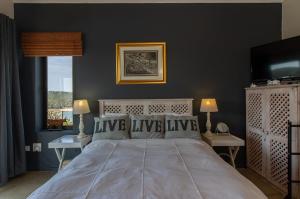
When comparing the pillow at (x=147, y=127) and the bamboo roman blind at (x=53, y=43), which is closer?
the pillow at (x=147, y=127)

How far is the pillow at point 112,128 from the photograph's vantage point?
3346 mm

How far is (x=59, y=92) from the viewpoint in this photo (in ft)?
13.7

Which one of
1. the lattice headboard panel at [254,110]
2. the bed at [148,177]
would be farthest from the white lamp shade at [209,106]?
the bed at [148,177]

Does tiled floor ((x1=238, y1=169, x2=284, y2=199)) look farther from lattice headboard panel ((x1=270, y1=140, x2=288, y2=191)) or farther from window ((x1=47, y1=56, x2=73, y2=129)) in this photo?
window ((x1=47, y1=56, x2=73, y2=129))

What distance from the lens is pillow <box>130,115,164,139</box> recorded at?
11.1 ft

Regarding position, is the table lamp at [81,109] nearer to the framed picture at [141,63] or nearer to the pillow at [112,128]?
the pillow at [112,128]

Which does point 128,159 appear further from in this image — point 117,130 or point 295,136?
point 295,136

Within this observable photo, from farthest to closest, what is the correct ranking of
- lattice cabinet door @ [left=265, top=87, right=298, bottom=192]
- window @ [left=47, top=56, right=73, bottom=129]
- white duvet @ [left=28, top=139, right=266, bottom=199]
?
window @ [left=47, top=56, right=73, bottom=129]
lattice cabinet door @ [left=265, top=87, right=298, bottom=192]
white duvet @ [left=28, top=139, right=266, bottom=199]

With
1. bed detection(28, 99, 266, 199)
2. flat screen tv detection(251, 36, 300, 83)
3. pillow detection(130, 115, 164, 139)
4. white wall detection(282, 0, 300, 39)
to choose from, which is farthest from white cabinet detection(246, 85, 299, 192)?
pillow detection(130, 115, 164, 139)

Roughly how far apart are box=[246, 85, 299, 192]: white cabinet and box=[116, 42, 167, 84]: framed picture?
1443 millimetres

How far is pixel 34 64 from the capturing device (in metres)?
3.92

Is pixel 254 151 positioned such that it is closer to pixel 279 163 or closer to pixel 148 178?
pixel 279 163

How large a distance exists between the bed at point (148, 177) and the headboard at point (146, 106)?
117 centimetres

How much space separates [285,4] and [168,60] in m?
2.01
